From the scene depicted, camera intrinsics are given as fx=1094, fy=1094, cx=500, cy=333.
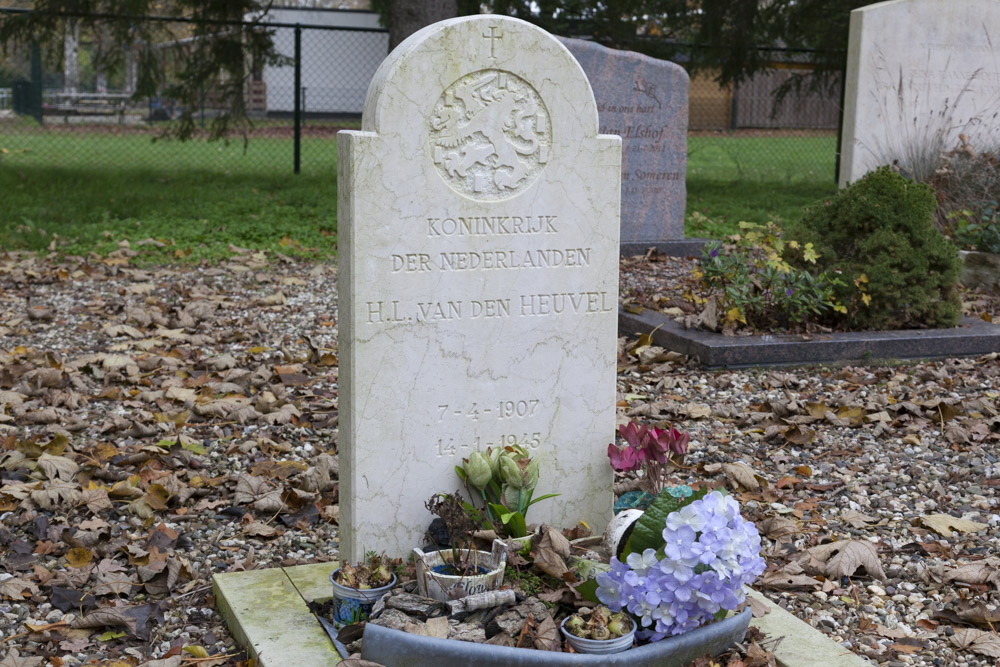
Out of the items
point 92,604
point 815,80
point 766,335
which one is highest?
point 815,80

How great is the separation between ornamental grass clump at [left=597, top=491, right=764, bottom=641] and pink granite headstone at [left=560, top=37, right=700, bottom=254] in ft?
22.0

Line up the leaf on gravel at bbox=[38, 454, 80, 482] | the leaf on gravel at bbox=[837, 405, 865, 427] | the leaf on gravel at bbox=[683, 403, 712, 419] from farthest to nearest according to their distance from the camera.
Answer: the leaf on gravel at bbox=[683, 403, 712, 419], the leaf on gravel at bbox=[837, 405, 865, 427], the leaf on gravel at bbox=[38, 454, 80, 482]

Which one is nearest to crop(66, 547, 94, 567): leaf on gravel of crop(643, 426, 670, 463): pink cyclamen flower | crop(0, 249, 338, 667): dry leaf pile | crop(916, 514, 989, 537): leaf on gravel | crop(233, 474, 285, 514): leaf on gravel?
crop(0, 249, 338, 667): dry leaf pile

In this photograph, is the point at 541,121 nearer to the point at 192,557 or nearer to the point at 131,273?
the point at 192,557

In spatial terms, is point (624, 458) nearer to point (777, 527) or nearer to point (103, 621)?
point (777, 527)

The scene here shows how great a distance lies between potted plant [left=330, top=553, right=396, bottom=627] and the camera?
2949 mm

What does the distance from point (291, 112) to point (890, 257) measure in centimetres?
2500

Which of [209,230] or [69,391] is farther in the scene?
[209,230]

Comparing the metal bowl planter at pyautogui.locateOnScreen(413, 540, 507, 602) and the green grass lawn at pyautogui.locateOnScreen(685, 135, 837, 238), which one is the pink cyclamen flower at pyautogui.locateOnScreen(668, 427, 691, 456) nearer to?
the metal bowl planter at pyautogui.locateOnScreen(413, 540, 507, 602)

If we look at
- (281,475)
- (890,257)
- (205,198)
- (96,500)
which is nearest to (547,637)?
(281,475)

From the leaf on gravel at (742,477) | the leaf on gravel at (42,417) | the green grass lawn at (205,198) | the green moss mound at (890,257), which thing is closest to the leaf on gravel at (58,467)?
the leaf on gravel at (42,417)

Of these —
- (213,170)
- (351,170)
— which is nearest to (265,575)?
(351,170)

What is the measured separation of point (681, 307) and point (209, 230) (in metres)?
5.16

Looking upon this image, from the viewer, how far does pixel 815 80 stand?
15.1 metres
